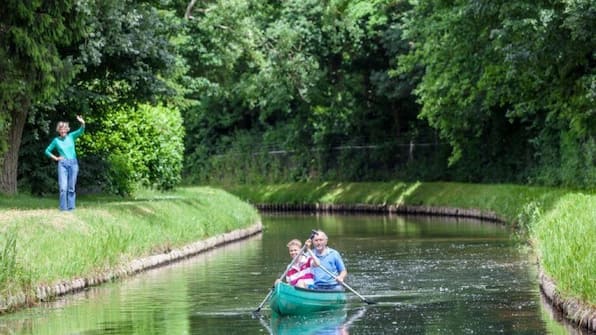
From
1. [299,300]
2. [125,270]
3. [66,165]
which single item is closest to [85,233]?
[125,270]

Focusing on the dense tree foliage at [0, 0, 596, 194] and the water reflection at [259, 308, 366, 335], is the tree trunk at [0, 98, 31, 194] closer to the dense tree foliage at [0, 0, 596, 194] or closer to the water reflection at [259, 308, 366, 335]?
the dense tree foliage at [0, 0, 596, 194]

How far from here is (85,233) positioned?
94.1 ft

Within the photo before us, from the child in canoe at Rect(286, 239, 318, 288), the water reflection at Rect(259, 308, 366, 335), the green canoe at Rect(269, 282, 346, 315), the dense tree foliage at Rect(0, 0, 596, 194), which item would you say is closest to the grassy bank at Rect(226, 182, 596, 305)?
the dense tree foliage at Rect(0, 0, 596, 194)

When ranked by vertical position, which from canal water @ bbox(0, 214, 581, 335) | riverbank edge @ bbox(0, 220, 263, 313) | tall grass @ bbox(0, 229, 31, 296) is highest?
tall grass @ bbox(0, 229, 31, 296)

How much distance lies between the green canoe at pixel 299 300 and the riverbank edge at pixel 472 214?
371 centimetres

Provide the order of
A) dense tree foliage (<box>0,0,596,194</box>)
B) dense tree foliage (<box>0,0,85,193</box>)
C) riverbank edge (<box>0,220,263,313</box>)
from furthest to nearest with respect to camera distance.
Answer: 1. dense tree foliage (<box>0,0,596,194</box>)
2. dense tree foliage (<box>0,0,85,193</box>)
3. riverbank edge (<box>0,220,263,313</box>)

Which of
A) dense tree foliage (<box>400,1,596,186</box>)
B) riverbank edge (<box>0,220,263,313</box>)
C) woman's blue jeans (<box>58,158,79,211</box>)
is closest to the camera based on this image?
riverbank edge (<box>0,220,263,313</box>)

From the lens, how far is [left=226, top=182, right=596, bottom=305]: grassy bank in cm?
2047

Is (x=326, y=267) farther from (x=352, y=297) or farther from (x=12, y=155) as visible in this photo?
(x=12, y=155)

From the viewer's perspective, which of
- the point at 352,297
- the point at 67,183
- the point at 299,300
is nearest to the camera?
the point at 299,300

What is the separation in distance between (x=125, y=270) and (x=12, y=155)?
8.59m

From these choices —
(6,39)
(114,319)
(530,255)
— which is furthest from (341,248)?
(114,319)

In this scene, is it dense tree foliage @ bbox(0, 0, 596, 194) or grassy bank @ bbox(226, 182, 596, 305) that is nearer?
grassy bank @ bbox(226, 182, 596, 305)

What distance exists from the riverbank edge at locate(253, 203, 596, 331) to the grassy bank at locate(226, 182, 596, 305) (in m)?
0.18
